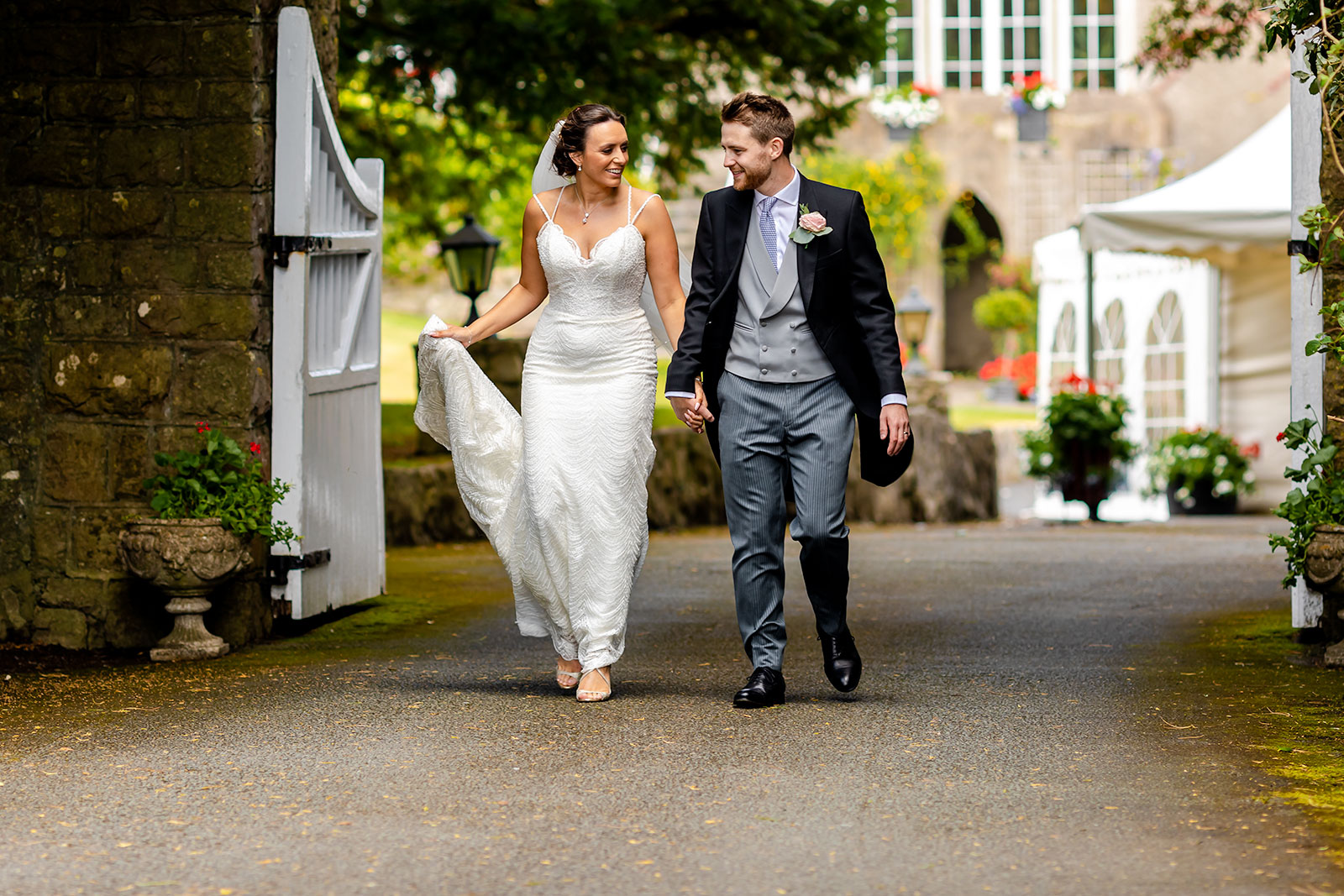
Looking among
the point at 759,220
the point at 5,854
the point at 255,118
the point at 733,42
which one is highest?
the point at 733,42

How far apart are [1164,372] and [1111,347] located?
1.30 metres

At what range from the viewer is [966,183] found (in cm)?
2612

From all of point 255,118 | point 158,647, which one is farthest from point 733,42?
point 158,647

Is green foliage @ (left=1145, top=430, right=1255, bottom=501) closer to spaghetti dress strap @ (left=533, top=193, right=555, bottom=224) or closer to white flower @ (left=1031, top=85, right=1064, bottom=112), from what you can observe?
spaghetti dress strap @ (left=533, top=193, right=555, bottom=224)

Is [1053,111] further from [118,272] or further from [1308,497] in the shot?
[118,272]

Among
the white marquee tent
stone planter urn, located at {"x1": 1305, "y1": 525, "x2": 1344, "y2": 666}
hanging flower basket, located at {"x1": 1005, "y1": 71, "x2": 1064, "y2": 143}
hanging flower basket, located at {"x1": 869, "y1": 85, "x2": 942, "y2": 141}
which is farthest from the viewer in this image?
Answer: hanging flower basket, located at {"x1": 1005, "y1": 71, "x2": 1064, "y2": 143}

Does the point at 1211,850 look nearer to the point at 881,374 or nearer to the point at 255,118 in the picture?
the point at 881,374

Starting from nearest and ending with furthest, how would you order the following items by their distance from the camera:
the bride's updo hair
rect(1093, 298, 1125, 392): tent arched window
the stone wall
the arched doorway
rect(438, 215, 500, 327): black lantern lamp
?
Result: the bride's updo hair < the stone wall < rect(438, 215, 500, 327): black lantern lamp < rect(1093, 298, 1125, 392): tent arched window < the arched doorway

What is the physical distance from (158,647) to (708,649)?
2.00m

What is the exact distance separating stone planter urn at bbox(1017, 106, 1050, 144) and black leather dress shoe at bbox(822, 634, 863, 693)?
21.9m

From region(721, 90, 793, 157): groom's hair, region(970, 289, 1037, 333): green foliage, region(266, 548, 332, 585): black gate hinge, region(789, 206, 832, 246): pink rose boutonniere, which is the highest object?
region(970, 289, 1037, 333): green foliage

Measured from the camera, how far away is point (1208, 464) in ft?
45.8

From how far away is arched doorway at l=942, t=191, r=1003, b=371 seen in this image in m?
27.1

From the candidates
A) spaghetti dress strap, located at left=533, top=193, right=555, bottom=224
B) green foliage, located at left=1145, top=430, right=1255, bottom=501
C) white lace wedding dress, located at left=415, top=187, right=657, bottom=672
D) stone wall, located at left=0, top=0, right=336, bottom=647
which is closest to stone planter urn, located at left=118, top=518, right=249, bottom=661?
stone wall, located at left=0, top=0, right=336, bottom=647
